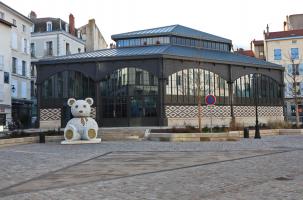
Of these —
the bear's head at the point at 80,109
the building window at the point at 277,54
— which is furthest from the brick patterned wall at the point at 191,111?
the building window at the point at 277,54

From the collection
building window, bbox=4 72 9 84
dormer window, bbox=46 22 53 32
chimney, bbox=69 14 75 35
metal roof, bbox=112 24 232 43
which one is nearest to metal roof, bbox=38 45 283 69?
metal roof, bbox=112 24 232 43

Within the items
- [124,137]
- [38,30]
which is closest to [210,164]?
[124,137]

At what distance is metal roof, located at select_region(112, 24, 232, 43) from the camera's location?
38894 millimetres

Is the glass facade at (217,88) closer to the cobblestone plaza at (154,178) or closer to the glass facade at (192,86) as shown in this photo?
the glass facade at (192,86)

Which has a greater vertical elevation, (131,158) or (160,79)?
(160,79)

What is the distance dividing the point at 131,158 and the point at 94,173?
12.1 ft

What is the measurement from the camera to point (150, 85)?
33438mm

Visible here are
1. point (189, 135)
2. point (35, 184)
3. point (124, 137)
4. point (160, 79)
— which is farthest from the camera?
point (160, 79)

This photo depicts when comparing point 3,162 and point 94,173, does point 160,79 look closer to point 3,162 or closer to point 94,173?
point 3,162

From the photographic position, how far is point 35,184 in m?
8.58

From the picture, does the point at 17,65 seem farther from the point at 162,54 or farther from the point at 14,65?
the point at 162,54

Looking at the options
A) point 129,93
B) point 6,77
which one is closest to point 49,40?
point 6,77

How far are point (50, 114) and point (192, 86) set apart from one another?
13.2 m

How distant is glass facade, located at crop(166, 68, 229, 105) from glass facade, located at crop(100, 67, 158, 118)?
1503 mm
